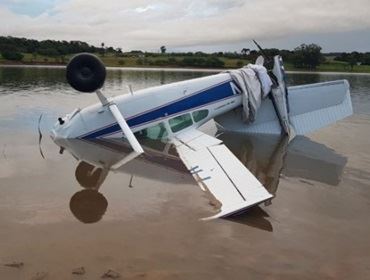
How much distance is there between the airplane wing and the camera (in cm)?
959

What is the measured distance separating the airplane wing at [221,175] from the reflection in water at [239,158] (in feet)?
1.13

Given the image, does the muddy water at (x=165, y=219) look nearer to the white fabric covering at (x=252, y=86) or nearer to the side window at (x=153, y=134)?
the side window at (x=153, y=134)

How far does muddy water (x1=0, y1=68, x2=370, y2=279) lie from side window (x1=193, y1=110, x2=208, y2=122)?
2.06 metres

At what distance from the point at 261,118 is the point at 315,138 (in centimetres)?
256

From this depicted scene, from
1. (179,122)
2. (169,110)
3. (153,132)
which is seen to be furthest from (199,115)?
(153,132)

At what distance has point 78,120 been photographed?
57.6 feet

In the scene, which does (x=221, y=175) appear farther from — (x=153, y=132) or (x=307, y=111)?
(x=307, y=111)

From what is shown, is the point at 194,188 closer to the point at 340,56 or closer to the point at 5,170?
the point at 5,170

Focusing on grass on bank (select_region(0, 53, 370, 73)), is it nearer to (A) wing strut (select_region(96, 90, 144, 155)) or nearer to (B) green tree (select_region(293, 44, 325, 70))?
(B) green tree (select_region(293, 44, 325, 70))

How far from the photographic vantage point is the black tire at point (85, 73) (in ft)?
50.7

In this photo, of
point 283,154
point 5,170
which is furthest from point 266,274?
point 283,154

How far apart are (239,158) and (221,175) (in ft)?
15.4

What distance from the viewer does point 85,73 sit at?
15.6m

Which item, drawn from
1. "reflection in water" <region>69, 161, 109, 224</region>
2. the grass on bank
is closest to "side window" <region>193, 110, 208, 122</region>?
"reflection in water" <region>69, 161, 109, 224</region>
